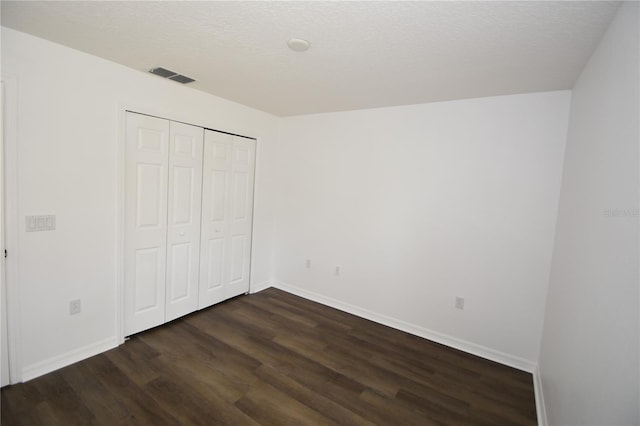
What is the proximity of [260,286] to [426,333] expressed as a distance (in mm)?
2259

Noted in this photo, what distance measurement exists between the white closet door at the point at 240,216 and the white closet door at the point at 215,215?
75 mm

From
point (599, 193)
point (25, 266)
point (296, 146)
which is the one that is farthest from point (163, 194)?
point (599, 193)

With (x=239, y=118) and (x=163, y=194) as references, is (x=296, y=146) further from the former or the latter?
(x=163, y=194)

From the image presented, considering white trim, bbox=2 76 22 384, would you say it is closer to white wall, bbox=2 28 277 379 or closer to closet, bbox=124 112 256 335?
white wall, bbox=2 28 277 379

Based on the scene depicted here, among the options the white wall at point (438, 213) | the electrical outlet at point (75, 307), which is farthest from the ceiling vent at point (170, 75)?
the electrical outlet at point (75, 307)

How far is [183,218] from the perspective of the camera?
3051mm

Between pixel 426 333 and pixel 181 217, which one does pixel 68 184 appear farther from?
pixel 426 333

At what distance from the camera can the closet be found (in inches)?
105

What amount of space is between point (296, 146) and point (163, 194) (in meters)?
1.84

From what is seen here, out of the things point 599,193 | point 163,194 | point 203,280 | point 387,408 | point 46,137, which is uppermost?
point 46,137

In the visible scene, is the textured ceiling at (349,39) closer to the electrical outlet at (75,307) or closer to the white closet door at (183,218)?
the white closet door at (183,218)

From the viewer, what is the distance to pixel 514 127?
102 inches

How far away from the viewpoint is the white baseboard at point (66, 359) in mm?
2145

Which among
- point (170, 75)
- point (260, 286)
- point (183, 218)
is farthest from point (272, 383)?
point (170, 75)
